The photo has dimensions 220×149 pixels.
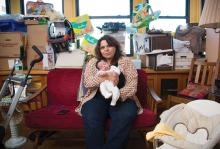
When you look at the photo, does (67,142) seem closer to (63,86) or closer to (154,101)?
(63,86)

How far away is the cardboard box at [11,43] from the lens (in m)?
3.12

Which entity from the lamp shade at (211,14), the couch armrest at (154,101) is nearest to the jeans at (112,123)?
the couch armrest at (154,101)

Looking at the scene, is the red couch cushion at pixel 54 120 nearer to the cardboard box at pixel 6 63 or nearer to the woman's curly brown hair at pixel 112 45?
the woman's curly brown hair at pixel 112 45

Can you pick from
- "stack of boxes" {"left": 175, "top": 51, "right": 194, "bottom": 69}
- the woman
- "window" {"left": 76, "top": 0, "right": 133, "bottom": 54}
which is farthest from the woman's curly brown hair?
"window" {"left": 76, "top": 0, "right": 133, "bottom": 54}

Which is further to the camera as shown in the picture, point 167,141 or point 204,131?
point 204,131

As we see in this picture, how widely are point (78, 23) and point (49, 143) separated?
1.49 metres

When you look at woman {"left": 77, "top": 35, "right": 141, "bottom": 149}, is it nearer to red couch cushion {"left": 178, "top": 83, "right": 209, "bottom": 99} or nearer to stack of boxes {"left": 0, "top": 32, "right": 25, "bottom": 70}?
red couch cushion {"left": 178, "top": 83, "right": 209, "bottom": 99}

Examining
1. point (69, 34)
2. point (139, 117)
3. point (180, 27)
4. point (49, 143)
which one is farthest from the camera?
point (180, 27)

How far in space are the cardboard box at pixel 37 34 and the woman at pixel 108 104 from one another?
2.98ft

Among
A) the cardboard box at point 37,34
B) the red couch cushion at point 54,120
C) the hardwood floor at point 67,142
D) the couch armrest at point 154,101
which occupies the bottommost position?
the hardwood floor at point 67,142

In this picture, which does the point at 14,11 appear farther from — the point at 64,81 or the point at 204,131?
the point at 204,131

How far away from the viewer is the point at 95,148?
205 cm

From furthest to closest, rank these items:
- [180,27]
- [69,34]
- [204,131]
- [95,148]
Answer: [180,27]
[69,34]
[95,148]
[204,131]

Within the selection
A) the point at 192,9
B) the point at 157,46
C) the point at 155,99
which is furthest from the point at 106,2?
the point at 155,99
